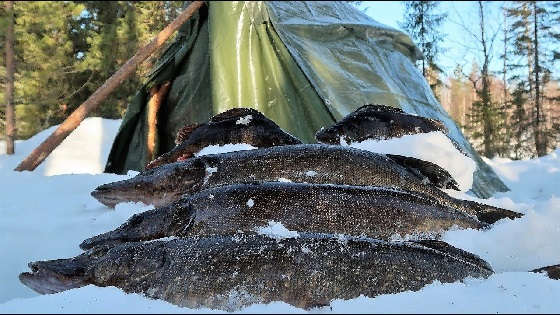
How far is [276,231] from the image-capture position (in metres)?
1.62

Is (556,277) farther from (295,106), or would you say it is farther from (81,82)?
(81,82)

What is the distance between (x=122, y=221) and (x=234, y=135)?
33.0 inches

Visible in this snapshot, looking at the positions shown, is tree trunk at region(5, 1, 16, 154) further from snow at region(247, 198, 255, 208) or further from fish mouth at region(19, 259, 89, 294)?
snow at region(247, 198, 255, 208)

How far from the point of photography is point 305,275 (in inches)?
54.3

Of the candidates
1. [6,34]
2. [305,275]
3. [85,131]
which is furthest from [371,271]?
[6,34]

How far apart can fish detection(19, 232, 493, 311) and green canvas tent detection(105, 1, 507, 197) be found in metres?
3.47

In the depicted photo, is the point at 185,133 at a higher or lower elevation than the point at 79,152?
higher

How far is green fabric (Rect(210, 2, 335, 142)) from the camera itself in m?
5.11

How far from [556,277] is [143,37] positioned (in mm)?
14688

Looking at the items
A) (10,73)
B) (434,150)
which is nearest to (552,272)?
(434,150)

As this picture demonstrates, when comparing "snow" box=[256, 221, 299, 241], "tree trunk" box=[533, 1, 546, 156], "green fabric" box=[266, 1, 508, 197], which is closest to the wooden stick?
"green fabric" box=[266, 1, 508, 197]

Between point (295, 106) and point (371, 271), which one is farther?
point (295, 106)

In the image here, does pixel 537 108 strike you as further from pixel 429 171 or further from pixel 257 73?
pixel 429 171

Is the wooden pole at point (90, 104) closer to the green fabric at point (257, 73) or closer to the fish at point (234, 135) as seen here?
the green fabric at point (257, 73)
